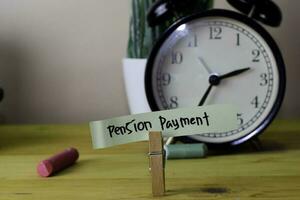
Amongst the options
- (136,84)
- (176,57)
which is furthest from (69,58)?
(176,57)

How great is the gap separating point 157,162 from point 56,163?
0.52 feet

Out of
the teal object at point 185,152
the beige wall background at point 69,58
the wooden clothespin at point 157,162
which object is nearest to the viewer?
the wooden clothespin at point 157,162

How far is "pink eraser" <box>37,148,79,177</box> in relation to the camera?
59 cm

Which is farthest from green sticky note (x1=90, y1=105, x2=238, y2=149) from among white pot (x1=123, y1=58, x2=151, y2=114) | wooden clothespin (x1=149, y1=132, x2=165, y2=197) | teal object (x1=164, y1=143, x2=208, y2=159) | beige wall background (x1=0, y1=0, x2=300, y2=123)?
beige wall background (x1=0, y1=0, x2=300, y2=123)

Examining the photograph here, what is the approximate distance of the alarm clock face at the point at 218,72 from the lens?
68 centimetres

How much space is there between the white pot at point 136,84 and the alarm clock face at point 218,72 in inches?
3.4

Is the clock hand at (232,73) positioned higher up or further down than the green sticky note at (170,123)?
higher up

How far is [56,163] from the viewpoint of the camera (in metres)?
0.61

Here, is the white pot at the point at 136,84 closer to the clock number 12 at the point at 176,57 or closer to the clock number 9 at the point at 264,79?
the clock number 12 at the point at 176,57

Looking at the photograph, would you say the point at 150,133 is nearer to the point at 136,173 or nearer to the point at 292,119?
the point at 136,173

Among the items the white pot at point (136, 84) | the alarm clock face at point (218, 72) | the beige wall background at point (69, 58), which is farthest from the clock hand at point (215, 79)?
the beige wall background at point (69, 58)

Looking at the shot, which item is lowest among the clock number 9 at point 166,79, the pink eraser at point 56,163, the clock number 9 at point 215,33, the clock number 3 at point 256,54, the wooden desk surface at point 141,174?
the wooden desk surface at point 141,174

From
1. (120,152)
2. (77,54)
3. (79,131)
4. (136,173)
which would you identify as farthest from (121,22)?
(136,173)

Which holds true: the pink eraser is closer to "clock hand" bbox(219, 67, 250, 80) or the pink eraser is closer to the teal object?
the teal object
